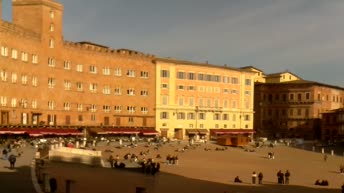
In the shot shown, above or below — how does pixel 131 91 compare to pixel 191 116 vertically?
above

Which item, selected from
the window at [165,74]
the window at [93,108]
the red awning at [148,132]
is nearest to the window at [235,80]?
the window at [165,74]

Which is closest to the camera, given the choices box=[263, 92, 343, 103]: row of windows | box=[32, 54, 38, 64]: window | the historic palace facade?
the historic palace facade

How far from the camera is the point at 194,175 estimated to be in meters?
50.3

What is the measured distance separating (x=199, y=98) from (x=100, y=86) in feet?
73.9

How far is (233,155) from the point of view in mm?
77000

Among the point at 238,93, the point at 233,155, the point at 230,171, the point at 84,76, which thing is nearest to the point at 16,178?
the point at 230,171

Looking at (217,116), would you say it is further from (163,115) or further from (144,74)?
(144,74)

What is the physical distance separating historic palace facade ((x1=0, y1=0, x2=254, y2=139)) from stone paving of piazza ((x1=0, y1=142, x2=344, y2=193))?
14.3 m

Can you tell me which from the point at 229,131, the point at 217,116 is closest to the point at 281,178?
the point at 217,116

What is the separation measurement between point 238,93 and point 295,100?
2084cm

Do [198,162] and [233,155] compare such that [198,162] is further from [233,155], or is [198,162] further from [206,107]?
[206,107]

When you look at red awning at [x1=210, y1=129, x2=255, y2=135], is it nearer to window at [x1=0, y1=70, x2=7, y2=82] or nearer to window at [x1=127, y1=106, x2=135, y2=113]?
window at [x1=127, y1=106, x2=135, y2=113]

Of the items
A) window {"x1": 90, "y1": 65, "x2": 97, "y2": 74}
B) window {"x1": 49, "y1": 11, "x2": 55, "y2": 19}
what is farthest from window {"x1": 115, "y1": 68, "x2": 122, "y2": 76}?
window {"x1": 49, "y1": 11, "x2": 55, "y2": 19}

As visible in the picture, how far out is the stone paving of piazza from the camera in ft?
122
